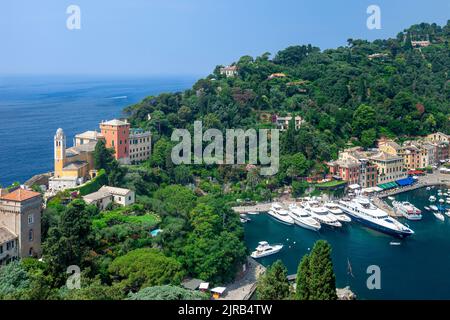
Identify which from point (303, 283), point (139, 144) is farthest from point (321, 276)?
point (139, 144)

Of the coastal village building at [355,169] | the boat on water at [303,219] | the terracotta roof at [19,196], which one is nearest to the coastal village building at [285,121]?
the coastal village building at [355,169]

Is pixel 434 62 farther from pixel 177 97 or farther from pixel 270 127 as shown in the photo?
pixel 177 97

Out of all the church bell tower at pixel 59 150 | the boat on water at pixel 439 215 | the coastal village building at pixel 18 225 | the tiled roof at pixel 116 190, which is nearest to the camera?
the coastal village building at pixel 18 225

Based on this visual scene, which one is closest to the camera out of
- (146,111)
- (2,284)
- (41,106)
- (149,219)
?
(2,284)

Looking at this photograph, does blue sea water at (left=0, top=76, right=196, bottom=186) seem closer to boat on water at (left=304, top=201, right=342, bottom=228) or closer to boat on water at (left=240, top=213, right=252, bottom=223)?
boat on water at (left=240, top=213, right=252, bottom=223)

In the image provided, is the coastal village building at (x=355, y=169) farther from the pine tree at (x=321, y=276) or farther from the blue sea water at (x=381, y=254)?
the pine tree at (x=321, y=276)
